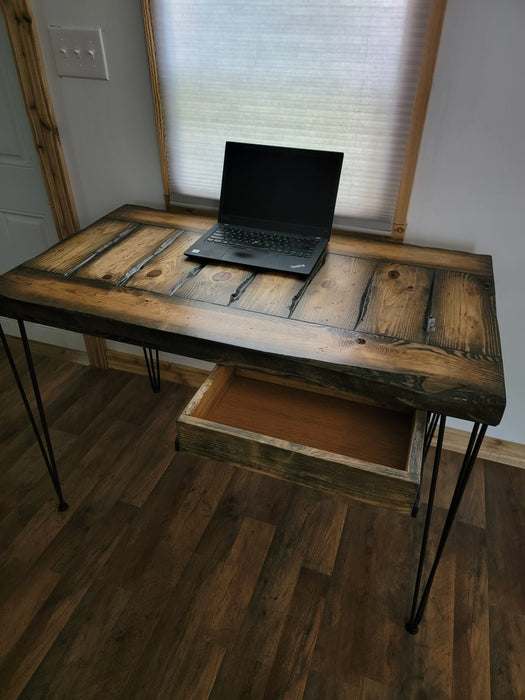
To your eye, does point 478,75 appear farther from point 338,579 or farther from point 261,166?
point 338,579

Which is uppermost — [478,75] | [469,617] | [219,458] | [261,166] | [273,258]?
[478,75]

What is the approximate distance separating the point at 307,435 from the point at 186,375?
883 mm

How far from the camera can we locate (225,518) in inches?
56.2

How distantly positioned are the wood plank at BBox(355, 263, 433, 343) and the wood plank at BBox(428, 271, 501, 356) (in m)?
0.03

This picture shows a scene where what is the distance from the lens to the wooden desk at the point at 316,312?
866 millimetres

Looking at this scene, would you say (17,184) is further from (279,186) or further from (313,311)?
(313,311)

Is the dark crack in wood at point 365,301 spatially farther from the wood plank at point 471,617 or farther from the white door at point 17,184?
the white door at point 17,184

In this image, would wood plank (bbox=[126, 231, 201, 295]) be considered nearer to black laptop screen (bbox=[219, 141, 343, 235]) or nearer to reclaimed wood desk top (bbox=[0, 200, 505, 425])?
reclaimed wood desk top (bbox=[0, 200, 505, 425])

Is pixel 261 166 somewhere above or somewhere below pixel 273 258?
above

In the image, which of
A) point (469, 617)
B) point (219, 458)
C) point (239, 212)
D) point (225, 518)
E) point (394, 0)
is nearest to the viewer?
point (219, 458)

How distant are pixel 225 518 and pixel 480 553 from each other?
72 cm

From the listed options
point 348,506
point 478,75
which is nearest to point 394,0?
point 478,75

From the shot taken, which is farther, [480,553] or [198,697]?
[480,553]

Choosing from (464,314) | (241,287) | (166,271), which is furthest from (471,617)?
(166,271)
